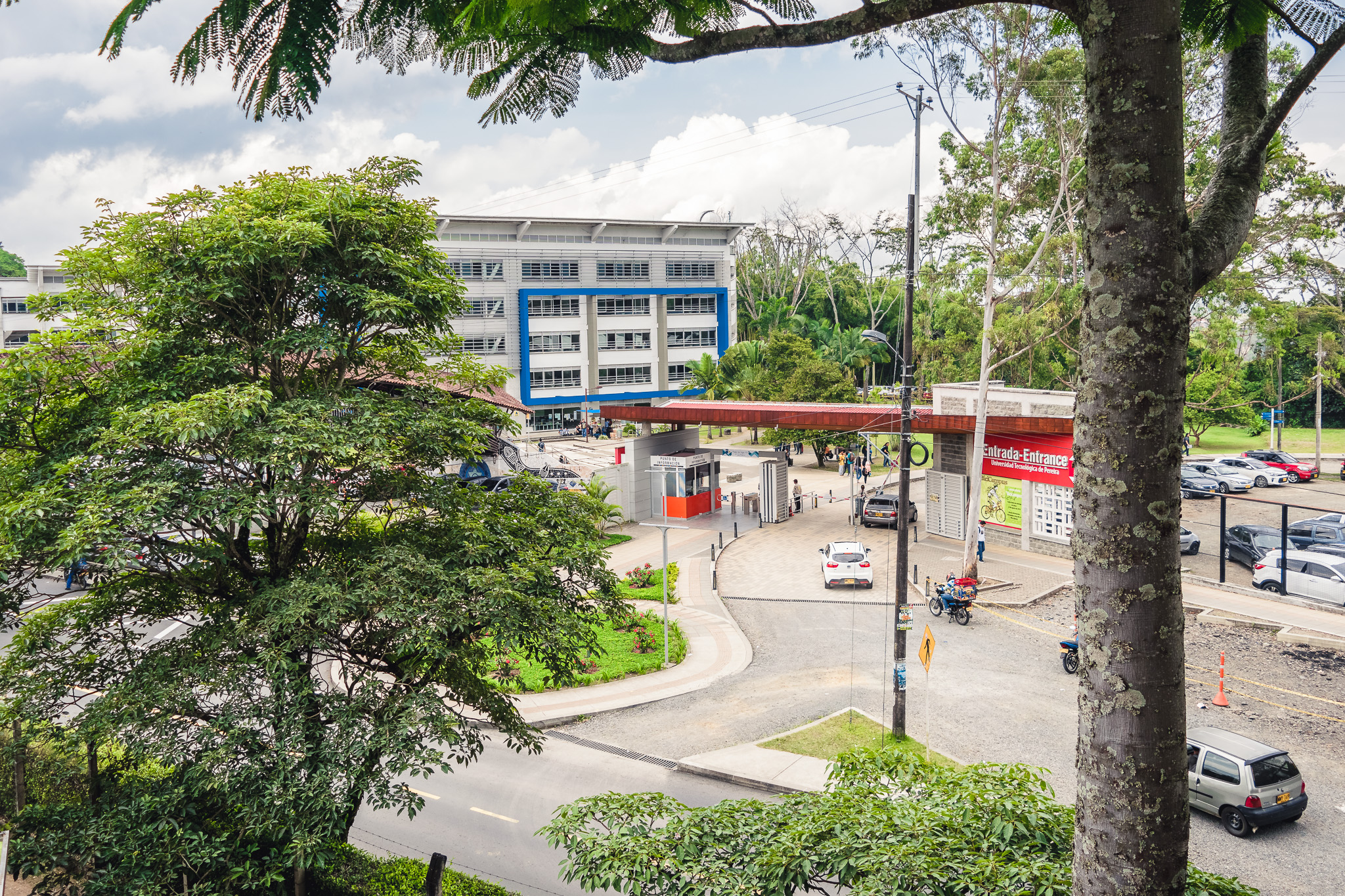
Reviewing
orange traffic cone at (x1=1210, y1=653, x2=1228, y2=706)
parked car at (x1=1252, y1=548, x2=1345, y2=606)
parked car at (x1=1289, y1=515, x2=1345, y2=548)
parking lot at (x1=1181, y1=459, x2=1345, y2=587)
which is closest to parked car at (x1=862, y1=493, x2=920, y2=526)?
parking lot at (x1=1181, y1=459, x2=1345, y2=587)

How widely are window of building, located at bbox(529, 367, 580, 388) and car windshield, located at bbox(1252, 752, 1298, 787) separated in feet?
175

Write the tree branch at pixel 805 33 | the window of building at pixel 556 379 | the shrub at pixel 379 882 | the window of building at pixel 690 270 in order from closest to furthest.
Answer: the tree branch at pixel 805 33
the shrub at pixel 379 882
the window of building at pixel 556 379
the window of building at pixel 690 270

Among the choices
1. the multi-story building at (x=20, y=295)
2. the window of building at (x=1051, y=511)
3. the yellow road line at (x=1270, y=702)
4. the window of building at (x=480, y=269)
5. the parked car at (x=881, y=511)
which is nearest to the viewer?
the yellow road line at (x=1270, y=702)

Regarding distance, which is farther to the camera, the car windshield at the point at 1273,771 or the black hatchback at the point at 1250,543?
the black hatchback at the point at 1250,543

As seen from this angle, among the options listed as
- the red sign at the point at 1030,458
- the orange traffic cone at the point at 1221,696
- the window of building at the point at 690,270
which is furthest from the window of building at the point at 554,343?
the orange traffic cone at the point at 1221,696

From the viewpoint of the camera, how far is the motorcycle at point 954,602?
846 inches

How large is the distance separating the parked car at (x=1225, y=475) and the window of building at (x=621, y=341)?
126ft

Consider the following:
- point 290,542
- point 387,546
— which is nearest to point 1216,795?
point 387,546

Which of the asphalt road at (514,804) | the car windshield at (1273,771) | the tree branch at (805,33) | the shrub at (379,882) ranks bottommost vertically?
the asphalt road at (514,804)

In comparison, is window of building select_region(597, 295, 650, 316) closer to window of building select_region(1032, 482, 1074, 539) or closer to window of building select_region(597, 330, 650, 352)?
window of building select_region(597, 330, 650, 352)

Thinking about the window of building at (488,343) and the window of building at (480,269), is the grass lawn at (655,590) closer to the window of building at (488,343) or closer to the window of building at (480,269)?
the window of building at (488,343)

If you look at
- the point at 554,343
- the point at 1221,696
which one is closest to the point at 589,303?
the point at 554,343

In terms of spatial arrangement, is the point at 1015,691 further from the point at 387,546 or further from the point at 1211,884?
the point at 387,546

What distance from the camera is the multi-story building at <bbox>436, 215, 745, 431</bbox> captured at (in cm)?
5931
